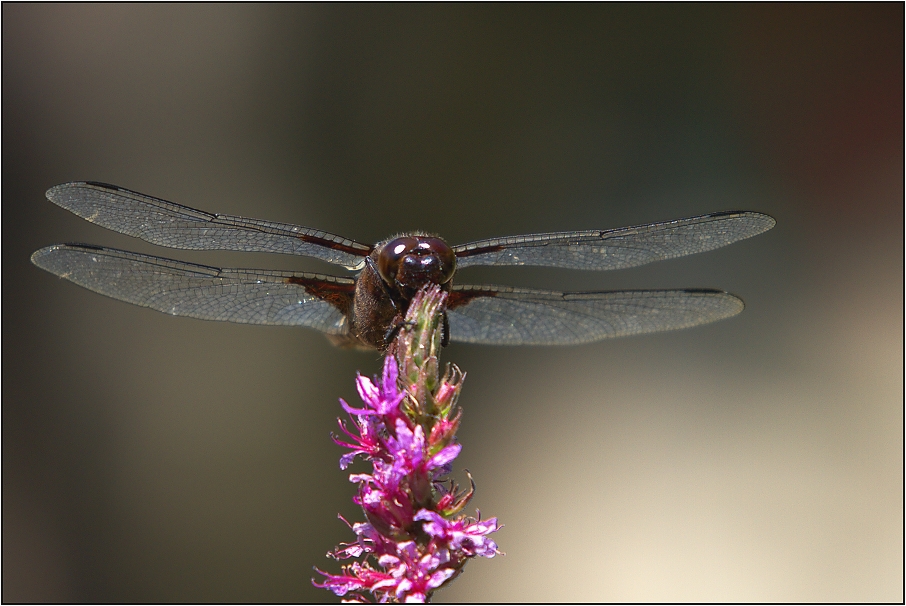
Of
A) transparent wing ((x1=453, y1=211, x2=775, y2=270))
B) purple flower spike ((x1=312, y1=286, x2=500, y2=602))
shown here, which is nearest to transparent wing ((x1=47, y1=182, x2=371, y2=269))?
transparent wing ((x1=453, y1=211, x2=775, y2=270))

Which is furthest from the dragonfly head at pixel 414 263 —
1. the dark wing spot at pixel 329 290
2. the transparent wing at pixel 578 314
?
the transparent wing at pixel 578 314

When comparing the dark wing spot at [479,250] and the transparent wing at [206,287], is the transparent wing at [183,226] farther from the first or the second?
the dark wing spot at [479,250]

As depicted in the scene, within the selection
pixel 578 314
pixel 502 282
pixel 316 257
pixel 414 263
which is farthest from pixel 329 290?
pixel 502 282

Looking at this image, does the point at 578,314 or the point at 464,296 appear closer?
the point at 464,296

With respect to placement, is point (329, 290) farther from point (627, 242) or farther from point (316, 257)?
point (627, 242)

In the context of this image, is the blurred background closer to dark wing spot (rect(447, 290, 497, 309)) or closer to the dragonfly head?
dark wing spot (rect(447, 290, 497, 309))

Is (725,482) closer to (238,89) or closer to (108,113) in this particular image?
(238,89)

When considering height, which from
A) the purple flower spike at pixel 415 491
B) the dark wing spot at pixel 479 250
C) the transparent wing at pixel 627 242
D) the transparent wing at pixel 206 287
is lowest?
the purple flower spike at pixel 415 491
